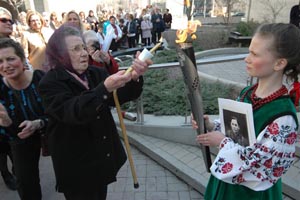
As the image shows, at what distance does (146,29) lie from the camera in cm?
1480

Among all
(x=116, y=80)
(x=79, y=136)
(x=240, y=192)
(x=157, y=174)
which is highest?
(x=116, y=80)

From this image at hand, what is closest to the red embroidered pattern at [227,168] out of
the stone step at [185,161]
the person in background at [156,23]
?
the stone step at [185,161]

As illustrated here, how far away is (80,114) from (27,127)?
89 cm

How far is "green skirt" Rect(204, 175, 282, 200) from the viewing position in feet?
5.48

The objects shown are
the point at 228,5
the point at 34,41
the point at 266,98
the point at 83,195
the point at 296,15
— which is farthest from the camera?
the point at 228,5

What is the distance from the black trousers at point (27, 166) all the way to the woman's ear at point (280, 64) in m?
2.09

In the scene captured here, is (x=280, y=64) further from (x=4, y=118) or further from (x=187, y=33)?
(x=4, y=118)

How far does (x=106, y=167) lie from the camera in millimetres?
2121

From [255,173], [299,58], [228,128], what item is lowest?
[255,173]

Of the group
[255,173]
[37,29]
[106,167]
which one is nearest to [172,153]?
[106,167]

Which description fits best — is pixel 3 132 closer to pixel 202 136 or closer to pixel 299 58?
pixel 202 136

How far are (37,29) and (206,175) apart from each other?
366 centimetres

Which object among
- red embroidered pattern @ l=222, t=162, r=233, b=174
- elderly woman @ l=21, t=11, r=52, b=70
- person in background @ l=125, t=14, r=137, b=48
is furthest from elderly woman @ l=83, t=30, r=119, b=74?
person in background @ l=125, t=14, r=137, b=48

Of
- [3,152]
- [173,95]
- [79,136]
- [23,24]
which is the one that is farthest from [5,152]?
[23,24]
